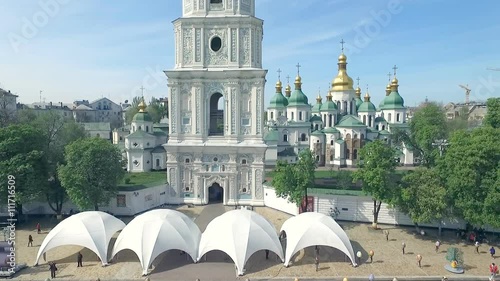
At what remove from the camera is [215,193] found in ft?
92.9

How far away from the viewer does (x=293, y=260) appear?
1722 centimetres

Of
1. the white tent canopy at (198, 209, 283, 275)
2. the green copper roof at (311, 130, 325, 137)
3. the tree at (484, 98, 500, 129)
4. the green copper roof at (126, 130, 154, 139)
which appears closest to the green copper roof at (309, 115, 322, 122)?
the green copper roof at (311, 130, 325, 137)

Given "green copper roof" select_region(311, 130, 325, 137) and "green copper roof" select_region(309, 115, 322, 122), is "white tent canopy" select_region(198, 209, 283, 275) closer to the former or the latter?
"green copper roof" select_region(311, 130, 325, 137)

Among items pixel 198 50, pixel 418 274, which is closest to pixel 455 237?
pixel 418 274

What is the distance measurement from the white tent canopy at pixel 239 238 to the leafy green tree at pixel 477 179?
996 cm

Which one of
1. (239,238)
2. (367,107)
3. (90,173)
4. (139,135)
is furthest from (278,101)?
(239,238)

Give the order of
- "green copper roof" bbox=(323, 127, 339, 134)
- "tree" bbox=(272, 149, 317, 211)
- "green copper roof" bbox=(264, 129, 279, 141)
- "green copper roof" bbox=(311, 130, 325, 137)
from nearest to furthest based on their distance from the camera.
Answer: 1. "tree" bbox=(272, 149, 317, 211)
2. "green copper roof" bbox=(264, 129, 279, 141)
3. "green copper roof" bbox=(323, 127, 339, 134)
4. "green copper roof" bbox=(311, 130, 325, 137)

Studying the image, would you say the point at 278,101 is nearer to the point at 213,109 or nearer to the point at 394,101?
the point at 394,101

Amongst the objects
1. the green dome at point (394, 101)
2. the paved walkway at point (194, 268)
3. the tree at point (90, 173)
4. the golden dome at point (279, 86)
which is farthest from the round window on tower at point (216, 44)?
the green dome at point (394, 101)

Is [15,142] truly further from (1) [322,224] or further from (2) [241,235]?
(1) [322,224]

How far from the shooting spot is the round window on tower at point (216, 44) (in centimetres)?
2662

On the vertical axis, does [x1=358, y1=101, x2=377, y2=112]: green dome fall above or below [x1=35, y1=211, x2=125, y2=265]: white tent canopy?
above

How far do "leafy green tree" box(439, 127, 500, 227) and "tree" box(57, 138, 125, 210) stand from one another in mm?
19329

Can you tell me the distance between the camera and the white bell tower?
26.3m
